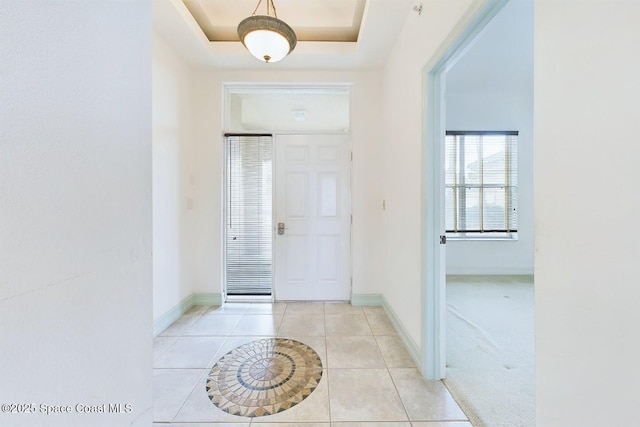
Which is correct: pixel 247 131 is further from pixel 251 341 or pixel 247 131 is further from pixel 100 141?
pixel 100 141

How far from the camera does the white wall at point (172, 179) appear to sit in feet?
8.18

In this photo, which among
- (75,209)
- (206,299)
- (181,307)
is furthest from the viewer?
(206,299)

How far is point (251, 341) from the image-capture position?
2342mm

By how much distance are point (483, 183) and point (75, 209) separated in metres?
4.93

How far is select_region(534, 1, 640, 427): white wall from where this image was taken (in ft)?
2.21

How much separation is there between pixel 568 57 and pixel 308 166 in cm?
261

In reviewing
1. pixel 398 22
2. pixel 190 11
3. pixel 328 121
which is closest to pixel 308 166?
pixel 328 121

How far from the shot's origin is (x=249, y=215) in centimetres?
329

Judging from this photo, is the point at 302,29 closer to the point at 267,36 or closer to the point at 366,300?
the point at 267,36

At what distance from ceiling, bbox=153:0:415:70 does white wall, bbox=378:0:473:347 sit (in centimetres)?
22

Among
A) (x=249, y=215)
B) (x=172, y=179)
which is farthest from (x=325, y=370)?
(x=172, y=179)

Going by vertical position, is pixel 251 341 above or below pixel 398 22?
below

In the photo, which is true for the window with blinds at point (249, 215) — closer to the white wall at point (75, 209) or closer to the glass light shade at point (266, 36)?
the glass light shade at point (266, 36)

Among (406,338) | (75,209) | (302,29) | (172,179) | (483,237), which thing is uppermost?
(302,29)
